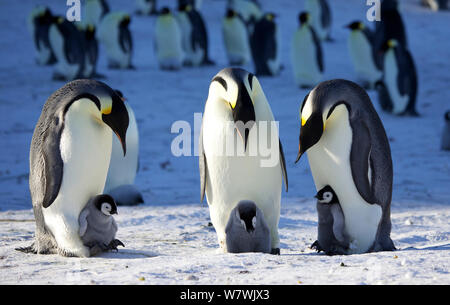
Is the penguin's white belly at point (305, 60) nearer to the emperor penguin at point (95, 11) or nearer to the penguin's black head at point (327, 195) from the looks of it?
the emperor penguin at point (95, 11)

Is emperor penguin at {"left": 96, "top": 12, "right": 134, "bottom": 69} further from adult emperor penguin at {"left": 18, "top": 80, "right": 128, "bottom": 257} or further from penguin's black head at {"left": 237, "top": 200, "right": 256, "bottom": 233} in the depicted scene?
penguin's black head at {"left": 237, "top": 200, "right": 256, "bottom": 233}

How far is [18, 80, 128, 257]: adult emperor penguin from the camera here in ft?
14.6

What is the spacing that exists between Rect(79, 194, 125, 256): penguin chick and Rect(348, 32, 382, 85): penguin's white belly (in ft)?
31.4

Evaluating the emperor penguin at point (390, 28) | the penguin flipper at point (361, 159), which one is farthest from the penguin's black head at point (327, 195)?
the emperor penguin at point (390, 28)

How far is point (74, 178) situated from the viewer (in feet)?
14.6

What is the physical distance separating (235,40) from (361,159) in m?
11.4

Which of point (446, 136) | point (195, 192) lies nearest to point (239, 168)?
point (195, 192)

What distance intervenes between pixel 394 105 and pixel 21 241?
25.0 feet

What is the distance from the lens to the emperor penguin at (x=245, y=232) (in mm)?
4430

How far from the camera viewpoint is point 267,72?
1441cm

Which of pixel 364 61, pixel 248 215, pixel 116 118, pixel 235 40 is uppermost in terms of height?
pixel 235 40

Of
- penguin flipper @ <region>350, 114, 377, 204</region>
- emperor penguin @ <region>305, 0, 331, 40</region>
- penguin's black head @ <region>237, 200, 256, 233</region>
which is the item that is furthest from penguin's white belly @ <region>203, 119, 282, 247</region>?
emperor penguin @ <region>305, 0, 331, 40</region>

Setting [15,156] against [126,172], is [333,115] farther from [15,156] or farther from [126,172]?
[15,156]

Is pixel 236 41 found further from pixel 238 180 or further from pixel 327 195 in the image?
pixel 327 195
